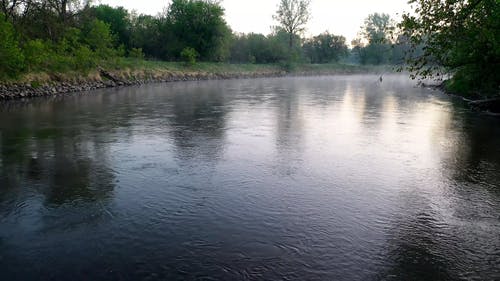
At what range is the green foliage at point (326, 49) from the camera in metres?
140

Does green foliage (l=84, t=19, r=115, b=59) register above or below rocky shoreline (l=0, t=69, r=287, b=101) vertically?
above

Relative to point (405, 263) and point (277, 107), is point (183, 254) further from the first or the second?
point (277, 107)

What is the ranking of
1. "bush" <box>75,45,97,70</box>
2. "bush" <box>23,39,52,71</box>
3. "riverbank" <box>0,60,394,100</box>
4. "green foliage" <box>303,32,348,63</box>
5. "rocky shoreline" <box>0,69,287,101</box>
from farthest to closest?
"green foliage" <box>303,32,348,63</box> < "bush" <box>75,45,97,70</box> < "bush" <box>23,39,52,71</box> < "riverbank" <box>0,60,394,100</box> < "rocky shoreline" <box>0,69,287,101</box>

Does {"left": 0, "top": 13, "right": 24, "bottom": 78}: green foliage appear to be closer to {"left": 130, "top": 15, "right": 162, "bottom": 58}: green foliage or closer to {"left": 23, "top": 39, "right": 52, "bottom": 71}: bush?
{"left": 23, "top": 39, "right": 52, "bottom": 71}: bush

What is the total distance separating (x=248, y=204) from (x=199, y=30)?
88.9 meters

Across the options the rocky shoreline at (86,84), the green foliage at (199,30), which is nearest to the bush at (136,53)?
the rocky shoreline at (86,84)

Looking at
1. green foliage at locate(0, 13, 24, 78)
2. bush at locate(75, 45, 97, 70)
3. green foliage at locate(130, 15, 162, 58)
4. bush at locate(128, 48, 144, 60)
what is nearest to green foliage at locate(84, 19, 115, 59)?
bush at locate(75, 45, 97, 70)

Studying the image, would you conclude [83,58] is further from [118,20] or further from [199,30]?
[118,20]

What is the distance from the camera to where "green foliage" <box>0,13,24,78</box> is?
35.7 m

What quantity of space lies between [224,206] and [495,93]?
95.2 feet

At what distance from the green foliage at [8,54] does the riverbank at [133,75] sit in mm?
1161

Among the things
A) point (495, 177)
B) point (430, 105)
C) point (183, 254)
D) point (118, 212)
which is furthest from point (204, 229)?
point (430, 105)

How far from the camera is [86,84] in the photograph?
49969 millimetres

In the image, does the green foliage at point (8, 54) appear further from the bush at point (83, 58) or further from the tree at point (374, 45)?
the tree at point (374, 45)
